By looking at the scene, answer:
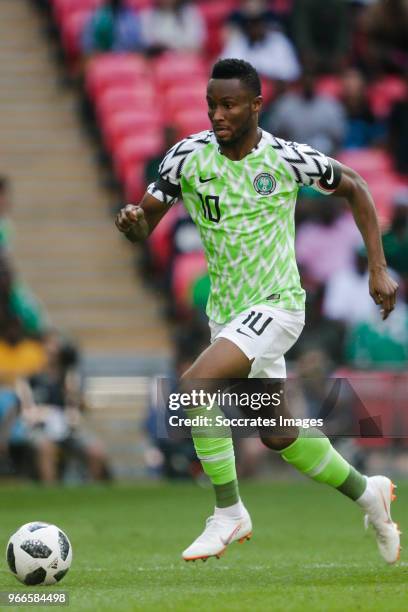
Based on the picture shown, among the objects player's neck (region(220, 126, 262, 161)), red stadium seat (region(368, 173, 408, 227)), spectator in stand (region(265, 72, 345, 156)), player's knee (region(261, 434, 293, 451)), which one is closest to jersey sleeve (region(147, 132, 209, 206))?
player's neck (region(220, 126, 262, 161))

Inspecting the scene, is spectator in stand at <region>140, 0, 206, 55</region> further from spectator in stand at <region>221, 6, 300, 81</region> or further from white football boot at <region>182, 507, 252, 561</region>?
white football boot at <region>182, 507, 252, 561</region>

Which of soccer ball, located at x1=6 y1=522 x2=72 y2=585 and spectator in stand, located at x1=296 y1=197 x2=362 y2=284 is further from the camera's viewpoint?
spectator in stand, located at x1=296 y1=197 x2=362 y2=284

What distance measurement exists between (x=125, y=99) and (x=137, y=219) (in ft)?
39.5

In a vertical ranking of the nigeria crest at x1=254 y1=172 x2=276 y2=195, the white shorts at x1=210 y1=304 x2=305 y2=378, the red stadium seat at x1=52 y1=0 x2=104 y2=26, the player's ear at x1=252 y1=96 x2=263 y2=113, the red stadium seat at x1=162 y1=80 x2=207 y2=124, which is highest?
the player's ear at x1=252 y1=96 x2=263 y2=113

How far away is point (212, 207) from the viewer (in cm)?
812

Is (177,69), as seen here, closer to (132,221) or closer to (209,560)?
(209,560)

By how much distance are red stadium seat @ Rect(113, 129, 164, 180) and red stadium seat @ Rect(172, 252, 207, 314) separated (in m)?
1.69

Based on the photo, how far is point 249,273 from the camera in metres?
8.09

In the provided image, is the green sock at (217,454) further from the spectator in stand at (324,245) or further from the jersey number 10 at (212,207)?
the spectator in stand at (324,245)

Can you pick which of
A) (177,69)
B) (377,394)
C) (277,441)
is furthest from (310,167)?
(177,69)

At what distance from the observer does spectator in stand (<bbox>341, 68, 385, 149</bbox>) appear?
770 inches

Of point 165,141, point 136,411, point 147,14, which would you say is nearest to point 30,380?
point 136,411

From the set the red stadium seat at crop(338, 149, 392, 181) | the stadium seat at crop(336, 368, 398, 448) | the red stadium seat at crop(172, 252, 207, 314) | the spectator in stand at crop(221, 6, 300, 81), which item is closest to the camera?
the stadium seat at crop(336, 368, 398, 448)

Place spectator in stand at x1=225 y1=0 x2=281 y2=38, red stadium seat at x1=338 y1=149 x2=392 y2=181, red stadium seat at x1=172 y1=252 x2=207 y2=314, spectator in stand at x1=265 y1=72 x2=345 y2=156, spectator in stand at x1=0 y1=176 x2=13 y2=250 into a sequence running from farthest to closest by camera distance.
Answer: spectator in stand at x1=225 y1=0 x2=281 y2=38 < red stadium seat at x1=338 y1=149 x2=392 y2=181 < spectator in stand at x1=265 y1=72 x2=345 y2=156 < red stadium seat at x1=172 y1=252 x2=207 y2=314 < spectator in stand at x1=0 y1=176 x2=13 y2=250
